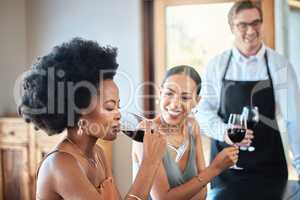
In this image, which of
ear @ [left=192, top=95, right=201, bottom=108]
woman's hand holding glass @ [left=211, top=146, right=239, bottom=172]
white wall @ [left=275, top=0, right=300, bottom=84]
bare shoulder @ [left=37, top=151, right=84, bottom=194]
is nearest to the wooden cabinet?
ear @ [left=192, top=95, right=201, bottom=108]

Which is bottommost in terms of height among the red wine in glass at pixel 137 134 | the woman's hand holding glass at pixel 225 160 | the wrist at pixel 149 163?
the woman's hand holding glass at pixel 225 160

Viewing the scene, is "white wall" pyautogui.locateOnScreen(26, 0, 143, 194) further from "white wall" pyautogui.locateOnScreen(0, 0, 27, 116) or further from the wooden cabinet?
the wooden cabinet

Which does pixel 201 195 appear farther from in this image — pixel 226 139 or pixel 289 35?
pixel 289 35

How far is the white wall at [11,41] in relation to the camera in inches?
101

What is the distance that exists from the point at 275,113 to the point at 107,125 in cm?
105

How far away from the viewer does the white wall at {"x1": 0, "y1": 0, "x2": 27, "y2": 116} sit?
8.42ft

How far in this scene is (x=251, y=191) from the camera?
1.46 m

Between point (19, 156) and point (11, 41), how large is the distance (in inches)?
29.6

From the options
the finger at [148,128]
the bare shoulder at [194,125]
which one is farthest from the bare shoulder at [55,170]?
the bare shoulder at [194,125]

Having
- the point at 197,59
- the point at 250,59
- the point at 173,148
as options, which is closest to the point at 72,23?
the point at 197,59

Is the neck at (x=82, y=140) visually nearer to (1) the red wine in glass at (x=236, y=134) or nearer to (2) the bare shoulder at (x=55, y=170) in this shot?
(2) the bare shoulder at (x=55, y=170)

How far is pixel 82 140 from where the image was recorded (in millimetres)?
942

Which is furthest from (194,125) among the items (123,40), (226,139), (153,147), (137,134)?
(123,40)

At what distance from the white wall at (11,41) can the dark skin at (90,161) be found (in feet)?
5.75
